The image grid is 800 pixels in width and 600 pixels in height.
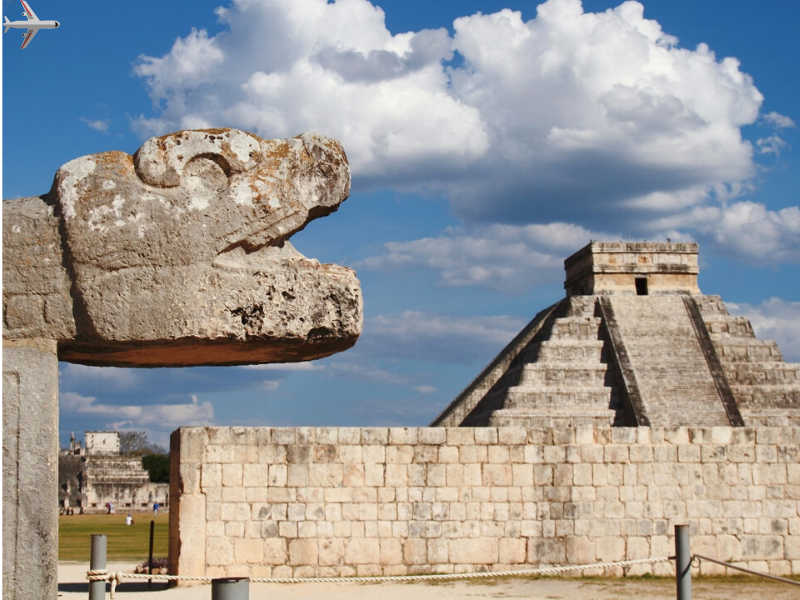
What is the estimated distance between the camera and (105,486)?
46.1 metres

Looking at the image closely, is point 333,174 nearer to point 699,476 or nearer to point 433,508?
point 433,508

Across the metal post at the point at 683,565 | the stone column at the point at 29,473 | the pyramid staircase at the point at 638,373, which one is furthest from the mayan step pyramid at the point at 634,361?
the stone column at the point at 29,473

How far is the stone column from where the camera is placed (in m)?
2.63

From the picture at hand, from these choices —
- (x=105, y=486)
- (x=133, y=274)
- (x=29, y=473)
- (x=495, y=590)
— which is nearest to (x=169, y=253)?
(x=133, y=274)

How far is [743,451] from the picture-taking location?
539 inches

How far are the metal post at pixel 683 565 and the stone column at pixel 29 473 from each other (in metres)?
4.55

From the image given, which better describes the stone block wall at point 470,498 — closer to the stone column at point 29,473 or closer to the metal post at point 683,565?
the metal post at point 683,565

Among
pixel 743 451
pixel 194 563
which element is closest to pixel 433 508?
pixel 194 563

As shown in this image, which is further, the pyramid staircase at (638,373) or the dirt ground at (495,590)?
the pyramid staircase at (638,373)

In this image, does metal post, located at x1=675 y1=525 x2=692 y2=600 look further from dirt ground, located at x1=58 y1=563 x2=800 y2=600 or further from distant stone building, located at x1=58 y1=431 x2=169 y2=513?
distant stone building, located at x1=58 y1=431 x2=169 y2=513

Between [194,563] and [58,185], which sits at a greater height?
[58,185]

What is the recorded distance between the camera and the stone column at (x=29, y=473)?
263 centimetres

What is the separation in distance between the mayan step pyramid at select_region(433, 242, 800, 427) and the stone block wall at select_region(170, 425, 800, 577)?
9.86 meters

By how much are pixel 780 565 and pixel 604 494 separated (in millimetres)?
2448
